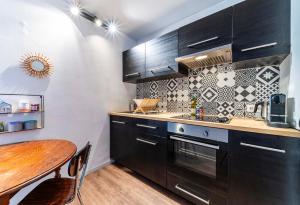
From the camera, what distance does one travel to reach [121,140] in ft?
7.13

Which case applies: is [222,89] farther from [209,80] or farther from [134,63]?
[134,63]

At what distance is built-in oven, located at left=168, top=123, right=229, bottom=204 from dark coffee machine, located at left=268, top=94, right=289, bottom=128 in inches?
14.3

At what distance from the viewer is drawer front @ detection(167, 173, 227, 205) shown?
1.25m

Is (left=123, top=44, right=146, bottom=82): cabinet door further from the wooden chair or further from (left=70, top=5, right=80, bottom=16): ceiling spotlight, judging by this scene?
the wooden chair

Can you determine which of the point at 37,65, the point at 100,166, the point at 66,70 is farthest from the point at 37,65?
the point at 100,166

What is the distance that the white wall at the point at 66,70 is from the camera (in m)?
1.37

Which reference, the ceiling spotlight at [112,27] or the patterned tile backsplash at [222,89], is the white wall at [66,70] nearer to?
the ceiling spotlight at [112,27]

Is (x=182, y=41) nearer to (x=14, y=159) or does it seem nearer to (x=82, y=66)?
(x=82, y=66)

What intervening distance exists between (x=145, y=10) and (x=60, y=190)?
2225mm

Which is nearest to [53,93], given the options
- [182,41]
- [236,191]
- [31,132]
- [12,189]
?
[31,132]

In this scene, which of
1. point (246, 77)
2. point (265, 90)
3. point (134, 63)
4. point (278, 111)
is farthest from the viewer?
point (134, 63)

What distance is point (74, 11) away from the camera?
1805 mm

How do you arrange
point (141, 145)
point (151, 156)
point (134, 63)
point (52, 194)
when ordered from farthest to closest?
1. point (134, 63)
2. point (141, 145)
3. point (151, 156)
4. point (52, 194)

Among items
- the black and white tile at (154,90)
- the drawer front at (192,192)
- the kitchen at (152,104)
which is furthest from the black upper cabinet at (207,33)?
the drawer front at (192,192)
